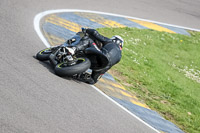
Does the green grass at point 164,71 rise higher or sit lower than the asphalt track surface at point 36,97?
lower

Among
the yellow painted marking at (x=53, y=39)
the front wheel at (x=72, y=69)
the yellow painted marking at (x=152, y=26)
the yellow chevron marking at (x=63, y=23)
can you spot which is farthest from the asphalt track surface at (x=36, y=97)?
the yellow painted marking at (x=152, y=26)

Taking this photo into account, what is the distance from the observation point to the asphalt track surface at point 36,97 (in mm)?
4680

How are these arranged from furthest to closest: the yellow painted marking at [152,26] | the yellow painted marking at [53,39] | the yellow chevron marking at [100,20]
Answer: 1. the yellow painted marking at [152,26]
2. the yellow chevron marking at [100,20]
3. the yellow painted marking at [53,39]

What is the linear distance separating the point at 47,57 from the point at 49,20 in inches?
147

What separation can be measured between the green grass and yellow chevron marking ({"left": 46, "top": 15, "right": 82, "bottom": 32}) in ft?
3.76

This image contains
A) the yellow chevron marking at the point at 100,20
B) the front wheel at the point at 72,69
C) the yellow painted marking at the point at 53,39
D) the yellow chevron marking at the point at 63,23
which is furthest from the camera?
the yellow chevron marking at the point at 100,20

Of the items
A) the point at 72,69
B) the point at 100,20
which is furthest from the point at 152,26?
the point at 72,69

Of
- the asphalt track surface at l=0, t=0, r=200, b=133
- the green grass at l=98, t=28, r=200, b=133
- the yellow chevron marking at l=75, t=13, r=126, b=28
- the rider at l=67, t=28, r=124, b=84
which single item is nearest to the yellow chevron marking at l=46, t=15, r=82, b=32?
the asphalt track surface at l=0, t=0, r=200, b=133

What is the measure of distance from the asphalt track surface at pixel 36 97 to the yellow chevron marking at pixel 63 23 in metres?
0.74

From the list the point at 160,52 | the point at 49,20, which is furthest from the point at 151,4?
the point at 49,20

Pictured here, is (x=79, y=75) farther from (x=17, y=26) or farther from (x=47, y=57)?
(x=17, y=26)

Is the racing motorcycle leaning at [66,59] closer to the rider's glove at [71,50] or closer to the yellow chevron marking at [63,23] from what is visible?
the rider's glove at [71,50]

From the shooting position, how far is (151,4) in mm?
17719

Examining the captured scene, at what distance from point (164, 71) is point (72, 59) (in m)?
5.09
